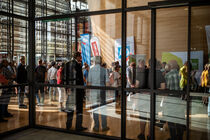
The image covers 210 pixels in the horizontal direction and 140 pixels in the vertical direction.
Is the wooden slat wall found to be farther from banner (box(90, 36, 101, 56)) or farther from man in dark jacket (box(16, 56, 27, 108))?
man in dark jacket (box(16, 56, 27, 108))

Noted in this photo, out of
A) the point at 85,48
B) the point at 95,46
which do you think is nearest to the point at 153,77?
the point at 95,46

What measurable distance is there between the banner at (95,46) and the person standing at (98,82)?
0.38 feet

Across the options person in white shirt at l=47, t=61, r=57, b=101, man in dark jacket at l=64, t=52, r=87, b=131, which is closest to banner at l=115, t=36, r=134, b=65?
man in dark jacket at l=64, t=52, r=87, b=131

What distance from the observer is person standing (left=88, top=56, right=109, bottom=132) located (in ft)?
17.1

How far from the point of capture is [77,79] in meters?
5.56

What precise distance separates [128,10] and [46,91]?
3060 mm

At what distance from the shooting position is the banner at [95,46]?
17.2 feet

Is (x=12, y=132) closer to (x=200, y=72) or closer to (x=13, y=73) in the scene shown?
(x=13, y=73)

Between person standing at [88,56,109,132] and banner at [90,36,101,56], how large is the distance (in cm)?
12

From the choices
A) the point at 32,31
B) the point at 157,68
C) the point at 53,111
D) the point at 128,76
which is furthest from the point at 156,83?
the point at 32,31

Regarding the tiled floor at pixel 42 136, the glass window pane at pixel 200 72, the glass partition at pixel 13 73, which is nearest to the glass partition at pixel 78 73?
the tiled floor at pixel 42 136

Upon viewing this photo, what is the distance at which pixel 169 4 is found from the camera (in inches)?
173

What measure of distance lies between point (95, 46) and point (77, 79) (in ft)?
3.21

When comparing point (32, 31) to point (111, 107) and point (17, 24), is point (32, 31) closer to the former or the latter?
point (17, 24)
